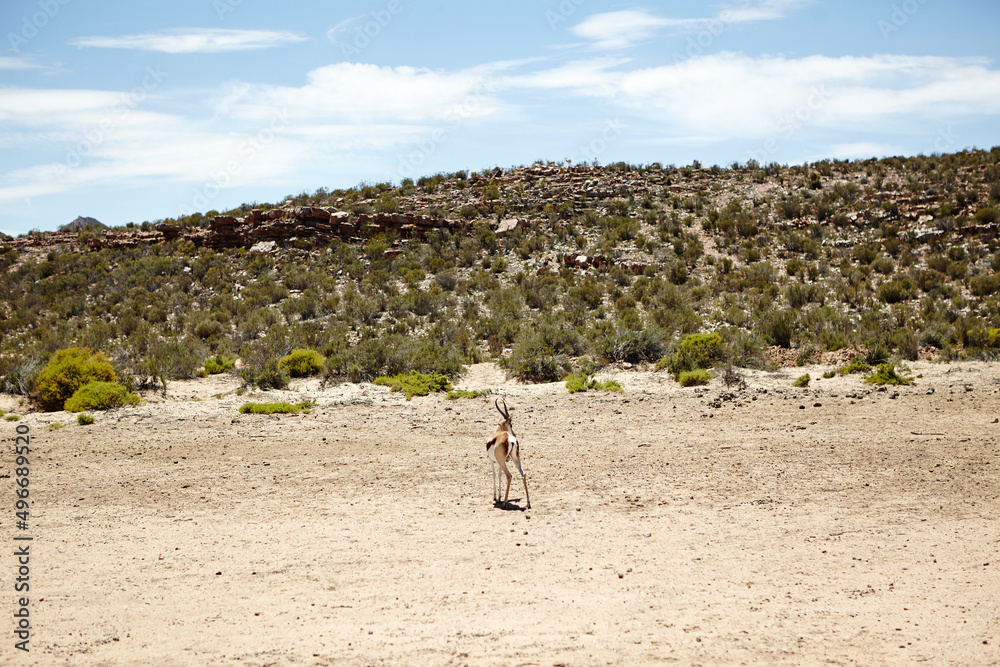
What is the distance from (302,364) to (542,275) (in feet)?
49.0

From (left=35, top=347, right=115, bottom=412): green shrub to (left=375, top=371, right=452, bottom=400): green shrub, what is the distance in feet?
20.1

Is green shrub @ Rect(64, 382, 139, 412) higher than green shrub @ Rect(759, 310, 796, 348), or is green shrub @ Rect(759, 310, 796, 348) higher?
green shrub @ Rect(759, 310, 796, 348)

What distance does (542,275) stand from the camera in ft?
101

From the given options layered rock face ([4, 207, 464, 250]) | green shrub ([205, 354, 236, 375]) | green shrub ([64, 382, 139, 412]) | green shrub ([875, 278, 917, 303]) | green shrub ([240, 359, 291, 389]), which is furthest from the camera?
layered rock face ([4, 207, 464, 250])

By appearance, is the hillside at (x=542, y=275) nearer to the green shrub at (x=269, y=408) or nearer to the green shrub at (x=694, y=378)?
the green shrub at (x=694, y=378)

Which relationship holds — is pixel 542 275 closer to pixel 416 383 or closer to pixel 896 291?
pixel 896 291

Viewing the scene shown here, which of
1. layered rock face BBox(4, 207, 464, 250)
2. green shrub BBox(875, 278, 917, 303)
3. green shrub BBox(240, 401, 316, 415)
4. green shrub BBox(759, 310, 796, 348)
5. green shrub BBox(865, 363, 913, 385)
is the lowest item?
green shrub BBox(240, 401, 316, 415)

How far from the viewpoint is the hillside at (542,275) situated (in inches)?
729

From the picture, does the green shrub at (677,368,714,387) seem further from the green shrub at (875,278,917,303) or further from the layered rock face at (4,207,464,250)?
the layered rock face at (4,207,464,250)

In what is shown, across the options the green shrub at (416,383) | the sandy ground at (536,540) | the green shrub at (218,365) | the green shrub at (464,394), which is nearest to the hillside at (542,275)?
the green shrub at (218,365)

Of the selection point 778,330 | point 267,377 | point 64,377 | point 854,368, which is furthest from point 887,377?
point 64,377

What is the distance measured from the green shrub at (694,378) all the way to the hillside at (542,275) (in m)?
0.91

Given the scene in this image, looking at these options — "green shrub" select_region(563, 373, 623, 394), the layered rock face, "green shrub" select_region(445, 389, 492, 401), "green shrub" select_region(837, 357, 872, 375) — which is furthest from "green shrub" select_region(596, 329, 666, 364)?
the layered rock face

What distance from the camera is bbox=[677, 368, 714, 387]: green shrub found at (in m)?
15.4
